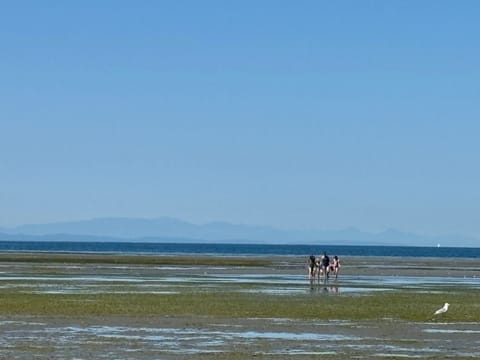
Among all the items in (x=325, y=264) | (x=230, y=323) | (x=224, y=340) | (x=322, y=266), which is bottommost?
(x=224, y=340)

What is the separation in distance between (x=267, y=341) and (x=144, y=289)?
2384 centimetres

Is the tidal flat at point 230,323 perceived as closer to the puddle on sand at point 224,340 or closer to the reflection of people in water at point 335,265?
the puddle on sand at point 224,340

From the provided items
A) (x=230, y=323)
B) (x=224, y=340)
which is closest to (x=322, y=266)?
(x=230, y=323)

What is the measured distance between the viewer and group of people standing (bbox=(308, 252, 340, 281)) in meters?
68.0

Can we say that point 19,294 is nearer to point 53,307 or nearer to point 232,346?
point 53,307

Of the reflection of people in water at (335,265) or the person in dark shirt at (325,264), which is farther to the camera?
the reflection of people in water at (335,265)

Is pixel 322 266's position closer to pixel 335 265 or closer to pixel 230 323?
pixel 335 265

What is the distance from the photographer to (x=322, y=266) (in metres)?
69.4

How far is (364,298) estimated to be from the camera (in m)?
47.1

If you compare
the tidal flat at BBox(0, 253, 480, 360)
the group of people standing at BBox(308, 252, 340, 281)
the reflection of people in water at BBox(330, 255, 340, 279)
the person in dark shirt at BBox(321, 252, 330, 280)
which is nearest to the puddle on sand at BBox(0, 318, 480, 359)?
the tidal flat at BBox(0, 253, 480, 360)

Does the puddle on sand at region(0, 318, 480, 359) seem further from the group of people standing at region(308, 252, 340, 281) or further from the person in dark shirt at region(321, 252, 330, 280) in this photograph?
the person in dark shirt at region(321, 252, 330, 280)

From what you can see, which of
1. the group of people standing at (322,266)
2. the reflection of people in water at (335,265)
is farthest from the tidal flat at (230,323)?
the reflection of people in water at (335,265)

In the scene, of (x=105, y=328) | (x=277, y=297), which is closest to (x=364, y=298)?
(x=277, y=297)

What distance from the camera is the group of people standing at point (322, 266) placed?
68.0 metres
